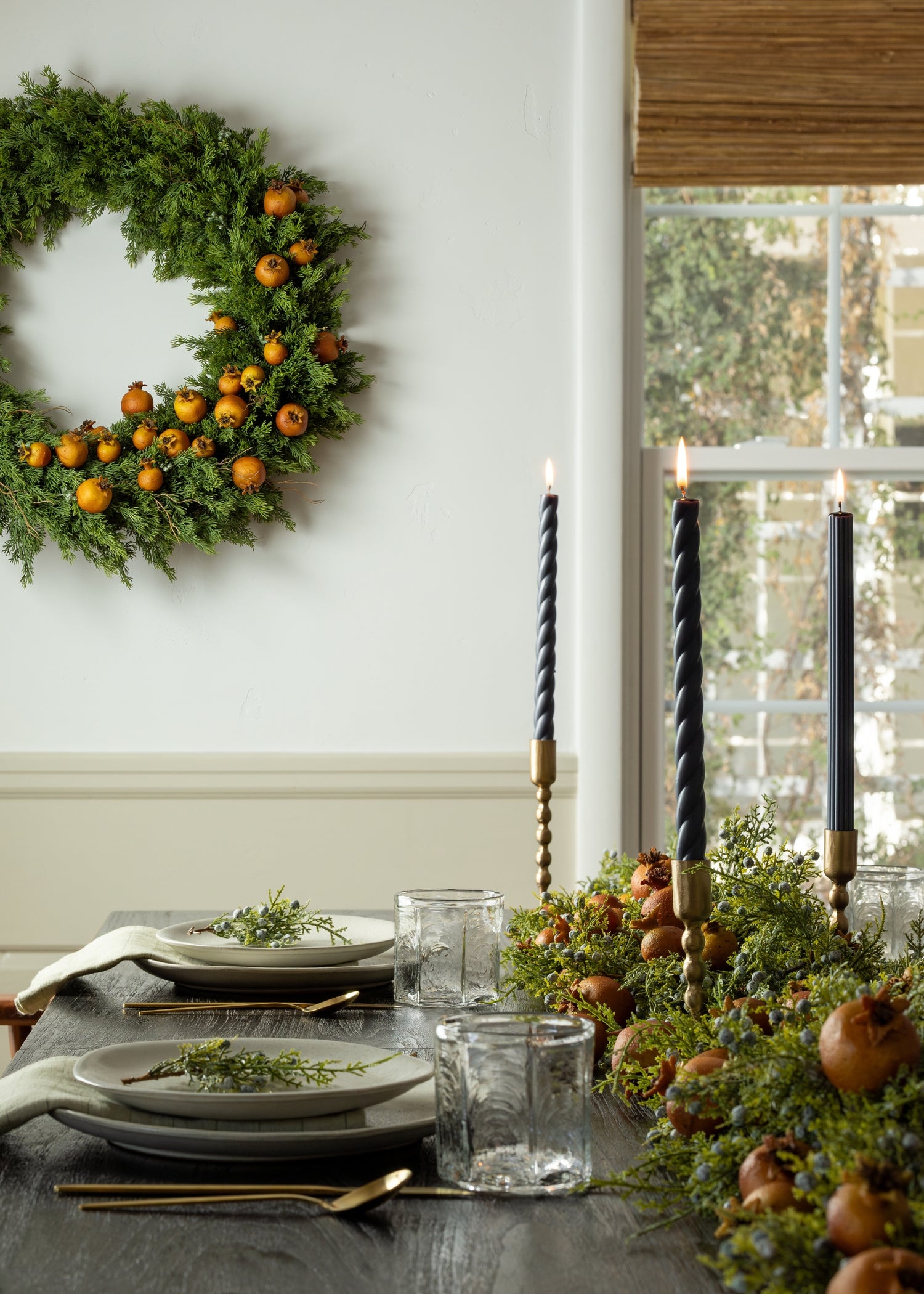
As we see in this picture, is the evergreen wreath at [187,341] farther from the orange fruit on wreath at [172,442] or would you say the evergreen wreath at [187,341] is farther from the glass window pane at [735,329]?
the glass window pane at [735,329]

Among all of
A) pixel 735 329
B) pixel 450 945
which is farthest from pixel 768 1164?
pixel 735 329

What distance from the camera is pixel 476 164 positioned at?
2547mm

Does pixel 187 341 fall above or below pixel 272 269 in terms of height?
below

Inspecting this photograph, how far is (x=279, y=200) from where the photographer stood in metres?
2.41

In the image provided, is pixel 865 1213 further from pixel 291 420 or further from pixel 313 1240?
pixel 291 420

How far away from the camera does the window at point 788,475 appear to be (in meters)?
2.60

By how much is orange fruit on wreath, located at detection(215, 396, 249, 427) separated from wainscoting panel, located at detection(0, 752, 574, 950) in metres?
0.66

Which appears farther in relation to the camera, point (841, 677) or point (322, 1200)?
point (841, 677)

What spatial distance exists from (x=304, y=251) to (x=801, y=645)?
1281 millimetres

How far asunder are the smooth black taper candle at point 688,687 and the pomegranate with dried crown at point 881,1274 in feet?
1.08

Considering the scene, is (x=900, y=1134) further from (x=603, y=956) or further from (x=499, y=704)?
(x=499, y=704)

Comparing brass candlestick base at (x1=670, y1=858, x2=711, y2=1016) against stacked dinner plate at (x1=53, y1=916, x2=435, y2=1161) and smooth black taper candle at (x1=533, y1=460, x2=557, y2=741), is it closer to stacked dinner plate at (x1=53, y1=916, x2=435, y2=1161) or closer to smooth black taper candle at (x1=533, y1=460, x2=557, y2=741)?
stacked dinner plate at (x1=53, y1=916, x2=435, y2=1161)

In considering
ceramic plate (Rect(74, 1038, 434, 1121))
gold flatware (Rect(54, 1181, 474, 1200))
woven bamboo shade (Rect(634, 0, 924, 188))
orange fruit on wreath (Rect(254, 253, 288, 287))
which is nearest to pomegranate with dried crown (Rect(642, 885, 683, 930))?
ceramic plate (Rect(74, 1038, 434, 1121))

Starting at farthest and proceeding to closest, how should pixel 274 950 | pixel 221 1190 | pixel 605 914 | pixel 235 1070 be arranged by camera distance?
pixel 274 950, pixel 605 914, pixel 235 1070, pixel 221 1190
